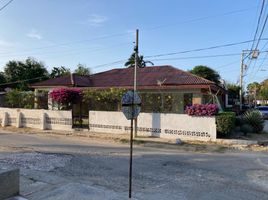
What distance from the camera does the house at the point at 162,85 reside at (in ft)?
63.9

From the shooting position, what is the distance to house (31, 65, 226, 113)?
19484 mm

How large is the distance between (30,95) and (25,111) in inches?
78.7

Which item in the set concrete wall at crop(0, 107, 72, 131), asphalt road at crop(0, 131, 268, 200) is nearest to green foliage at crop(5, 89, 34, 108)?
concrete wall at crop(0, 107, 72, 131)

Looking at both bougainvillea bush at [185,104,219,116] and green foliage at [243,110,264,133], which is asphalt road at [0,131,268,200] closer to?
bougainvillea bush at [185,104,219,116]

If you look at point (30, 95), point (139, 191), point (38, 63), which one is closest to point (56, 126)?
point (30, 95)

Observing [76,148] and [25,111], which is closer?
[76,148]

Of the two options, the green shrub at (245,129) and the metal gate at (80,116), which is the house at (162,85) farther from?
the green shrub at (245,129)

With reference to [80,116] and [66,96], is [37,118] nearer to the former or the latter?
[66,96]

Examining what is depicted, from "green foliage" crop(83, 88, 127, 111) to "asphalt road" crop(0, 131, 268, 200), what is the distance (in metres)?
6.34

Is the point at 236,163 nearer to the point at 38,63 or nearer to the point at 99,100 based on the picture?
the point at 99,100

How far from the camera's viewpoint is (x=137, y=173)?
338 inches

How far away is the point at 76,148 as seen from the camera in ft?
42.0

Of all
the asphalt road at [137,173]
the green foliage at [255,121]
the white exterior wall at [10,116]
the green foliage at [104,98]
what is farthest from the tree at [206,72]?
the asphalt road at [137,173]

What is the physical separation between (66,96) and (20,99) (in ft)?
19.2
